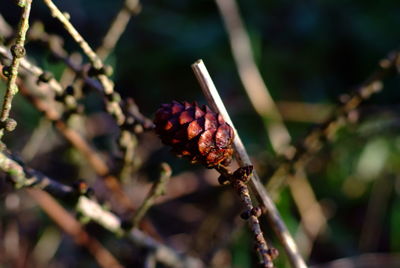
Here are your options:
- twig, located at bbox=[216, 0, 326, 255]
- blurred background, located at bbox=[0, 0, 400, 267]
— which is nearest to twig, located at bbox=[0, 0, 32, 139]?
blurred background, located at bbox=[0, 0, 400, 267]

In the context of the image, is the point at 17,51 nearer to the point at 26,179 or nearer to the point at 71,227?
the point at 26,179

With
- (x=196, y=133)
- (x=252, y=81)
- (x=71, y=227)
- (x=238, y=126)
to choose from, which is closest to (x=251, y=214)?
(x=196, y=133)

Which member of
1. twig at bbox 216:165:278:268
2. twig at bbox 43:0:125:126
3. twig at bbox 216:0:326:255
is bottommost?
twig at bbox 216:165:278:268

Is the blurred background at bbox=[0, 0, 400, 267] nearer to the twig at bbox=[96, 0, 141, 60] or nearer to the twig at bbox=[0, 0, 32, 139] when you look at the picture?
the twig at bbox=[96, 0, 141, 60]

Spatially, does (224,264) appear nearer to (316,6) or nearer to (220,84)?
(220,84)

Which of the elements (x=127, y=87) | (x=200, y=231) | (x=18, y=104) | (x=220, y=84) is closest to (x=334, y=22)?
(x=220, y=84)

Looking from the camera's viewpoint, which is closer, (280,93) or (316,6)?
(280,93)
